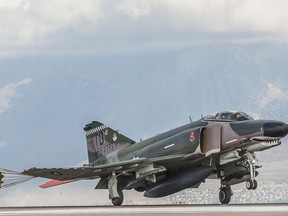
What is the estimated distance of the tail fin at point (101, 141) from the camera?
47.6 m

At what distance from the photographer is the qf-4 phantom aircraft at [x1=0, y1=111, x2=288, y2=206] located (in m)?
39.5

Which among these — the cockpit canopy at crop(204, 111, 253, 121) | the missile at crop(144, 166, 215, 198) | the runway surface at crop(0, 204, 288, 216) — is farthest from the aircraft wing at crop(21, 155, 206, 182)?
the runway surface at crop(0, 204, 288, 216)

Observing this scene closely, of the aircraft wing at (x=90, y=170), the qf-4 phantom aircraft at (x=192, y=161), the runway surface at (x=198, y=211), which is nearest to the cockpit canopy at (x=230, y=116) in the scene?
the qf-4 phantom aircraft at (x=192, y=161)

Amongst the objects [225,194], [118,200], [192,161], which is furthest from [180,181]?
[118,200]

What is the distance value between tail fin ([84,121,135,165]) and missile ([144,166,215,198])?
519 centimetres

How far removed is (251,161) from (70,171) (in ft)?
26.4

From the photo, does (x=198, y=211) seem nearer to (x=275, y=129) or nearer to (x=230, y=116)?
(x=275, y=129)

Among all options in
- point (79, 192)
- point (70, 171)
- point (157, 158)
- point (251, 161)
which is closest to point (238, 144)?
point (251, 161)

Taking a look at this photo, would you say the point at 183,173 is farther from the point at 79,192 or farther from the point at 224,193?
the point at 79,192

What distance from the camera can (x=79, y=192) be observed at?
188ft

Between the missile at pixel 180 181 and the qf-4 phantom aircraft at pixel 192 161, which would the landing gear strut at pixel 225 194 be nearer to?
the qf-4 phantom aircraft at pixel 192 161

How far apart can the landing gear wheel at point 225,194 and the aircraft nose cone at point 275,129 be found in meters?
4.39

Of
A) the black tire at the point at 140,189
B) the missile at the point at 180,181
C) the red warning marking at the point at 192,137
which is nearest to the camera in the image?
the red warning marking at the point at 192,137

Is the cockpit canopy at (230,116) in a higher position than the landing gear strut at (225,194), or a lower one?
higher
